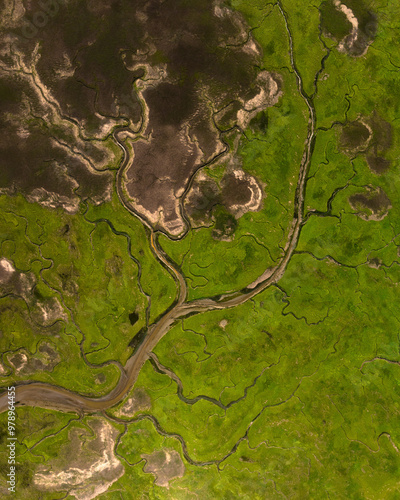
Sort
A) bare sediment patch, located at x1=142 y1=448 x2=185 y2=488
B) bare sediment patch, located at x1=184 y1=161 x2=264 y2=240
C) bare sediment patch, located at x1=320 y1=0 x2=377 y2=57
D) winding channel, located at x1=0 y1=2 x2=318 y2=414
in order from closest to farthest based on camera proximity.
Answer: bare sediment patch, located at x1=320 y1=0 x2=377 y2=57
bare sediment patch, located at x1=184 y1=161 x2=264 y2=240
bare sediment patch, located at x1=142 y1=448 x2=185 y2=488
winding channel, located at x1=0 y1=2 x2=318 y2=414


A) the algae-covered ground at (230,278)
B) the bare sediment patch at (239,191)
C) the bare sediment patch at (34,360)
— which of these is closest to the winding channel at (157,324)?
the algae-covered ground at (230,278)

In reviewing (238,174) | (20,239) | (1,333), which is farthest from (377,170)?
(1,333)

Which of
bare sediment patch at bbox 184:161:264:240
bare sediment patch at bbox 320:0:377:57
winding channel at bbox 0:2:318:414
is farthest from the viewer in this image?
winding channel at bbox 0:2:318:414

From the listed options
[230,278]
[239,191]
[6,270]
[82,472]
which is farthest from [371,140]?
[82,472]

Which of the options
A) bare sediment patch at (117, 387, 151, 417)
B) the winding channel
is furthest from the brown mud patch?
bare sediment patch at (117, 387, 151, 417)

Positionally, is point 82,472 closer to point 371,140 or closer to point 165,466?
point 165,466

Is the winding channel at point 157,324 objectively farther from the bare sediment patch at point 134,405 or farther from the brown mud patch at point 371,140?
the brown mud patch at point 371,140

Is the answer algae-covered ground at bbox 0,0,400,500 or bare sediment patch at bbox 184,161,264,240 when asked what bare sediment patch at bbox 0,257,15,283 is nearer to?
algae-covered ground at bbox 0,0,400,500
